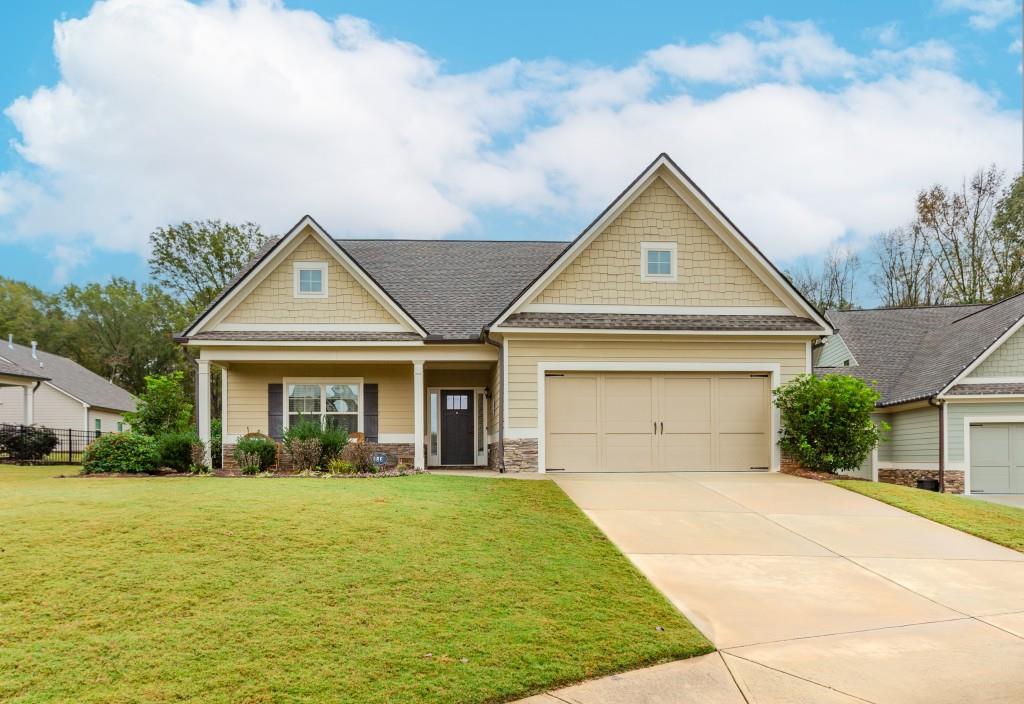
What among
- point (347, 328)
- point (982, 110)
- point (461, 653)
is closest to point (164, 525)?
point (461, 653)

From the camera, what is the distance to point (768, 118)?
2600 centimetres

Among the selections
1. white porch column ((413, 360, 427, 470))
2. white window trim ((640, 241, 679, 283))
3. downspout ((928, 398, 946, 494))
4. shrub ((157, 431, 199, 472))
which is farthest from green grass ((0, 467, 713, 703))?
downspout ((928, 398, 946, 494))

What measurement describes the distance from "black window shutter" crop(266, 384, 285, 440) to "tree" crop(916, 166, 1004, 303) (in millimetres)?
33588

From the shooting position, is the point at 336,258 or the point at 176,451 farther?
the point at 336,258

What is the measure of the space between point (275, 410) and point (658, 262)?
→ 938 cm

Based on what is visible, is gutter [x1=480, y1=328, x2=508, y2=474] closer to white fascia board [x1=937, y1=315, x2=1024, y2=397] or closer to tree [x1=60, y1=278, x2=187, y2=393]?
white fascia board [x1=937, y1=315, x2=1024, y2=397]

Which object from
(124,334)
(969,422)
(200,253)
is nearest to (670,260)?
(969,422)

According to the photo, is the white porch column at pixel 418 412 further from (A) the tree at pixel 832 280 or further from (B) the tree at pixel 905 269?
(A) the tree at pixel 832 280

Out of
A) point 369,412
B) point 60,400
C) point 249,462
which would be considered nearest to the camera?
point 249,462

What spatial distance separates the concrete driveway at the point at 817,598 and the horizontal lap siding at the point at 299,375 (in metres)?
7.07

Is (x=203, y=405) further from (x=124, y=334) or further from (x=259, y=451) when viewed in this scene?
(x=124, y=334)

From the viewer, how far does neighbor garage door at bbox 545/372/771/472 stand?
16531 millimetres

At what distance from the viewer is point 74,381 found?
141ft

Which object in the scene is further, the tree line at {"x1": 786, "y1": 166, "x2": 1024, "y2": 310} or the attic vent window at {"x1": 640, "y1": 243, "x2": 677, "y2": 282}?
the tree line at {"x1": 786, "y1": 166, "x2": 1024, "y2": 310}
